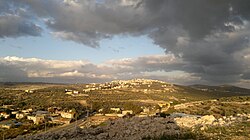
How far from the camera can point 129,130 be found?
26.6 m

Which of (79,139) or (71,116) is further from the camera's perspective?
(71,116)

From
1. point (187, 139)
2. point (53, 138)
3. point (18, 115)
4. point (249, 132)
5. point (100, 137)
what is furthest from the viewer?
point (18, 115)

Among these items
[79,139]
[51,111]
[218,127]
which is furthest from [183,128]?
[51,111]

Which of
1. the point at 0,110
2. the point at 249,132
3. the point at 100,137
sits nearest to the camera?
the point at 249,132

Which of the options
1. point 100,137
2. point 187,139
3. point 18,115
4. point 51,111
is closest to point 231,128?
point 187,139

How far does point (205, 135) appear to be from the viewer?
71.7ft

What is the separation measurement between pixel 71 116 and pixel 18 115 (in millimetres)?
13060

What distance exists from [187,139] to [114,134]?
6.75 meters

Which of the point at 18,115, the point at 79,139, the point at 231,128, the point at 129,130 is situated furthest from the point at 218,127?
the point at 18,115

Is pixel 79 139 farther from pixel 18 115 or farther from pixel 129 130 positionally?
pixel 18 115

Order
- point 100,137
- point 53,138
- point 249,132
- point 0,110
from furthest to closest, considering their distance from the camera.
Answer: point 0,110
point 53,138
point 100,137
point 249,132

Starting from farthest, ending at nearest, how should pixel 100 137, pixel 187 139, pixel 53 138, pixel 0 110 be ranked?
1. pixel 0 110
2. pixel 53 138
3. pixel 100 137
4. pixel 187 139

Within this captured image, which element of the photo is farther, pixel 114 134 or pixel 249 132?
pixel 114 134

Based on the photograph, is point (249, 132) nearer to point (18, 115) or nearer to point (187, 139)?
point (187, 139)
